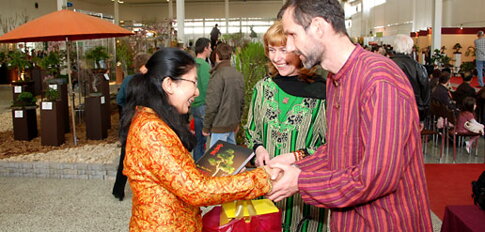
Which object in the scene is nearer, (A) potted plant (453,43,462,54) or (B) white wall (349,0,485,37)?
(A) potted plant (453,43,462,54)

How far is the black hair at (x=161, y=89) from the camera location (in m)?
1.66

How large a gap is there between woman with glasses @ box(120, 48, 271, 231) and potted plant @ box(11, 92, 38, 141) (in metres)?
6.01

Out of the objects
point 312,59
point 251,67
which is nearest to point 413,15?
point 251,67

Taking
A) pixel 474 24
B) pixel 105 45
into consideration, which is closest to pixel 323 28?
pixel 105 45

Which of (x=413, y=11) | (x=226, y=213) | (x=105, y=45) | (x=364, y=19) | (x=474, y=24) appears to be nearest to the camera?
(x=226, y=213)

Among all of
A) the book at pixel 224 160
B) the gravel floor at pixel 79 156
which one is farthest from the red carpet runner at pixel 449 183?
the gravel floor at pixel 79 156

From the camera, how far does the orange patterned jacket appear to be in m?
1.53

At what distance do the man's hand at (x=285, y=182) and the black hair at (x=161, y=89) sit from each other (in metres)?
0.37

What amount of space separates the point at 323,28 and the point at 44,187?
4.64 metres

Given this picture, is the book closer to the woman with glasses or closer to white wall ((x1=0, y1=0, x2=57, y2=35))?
Answer: the woman with glasses

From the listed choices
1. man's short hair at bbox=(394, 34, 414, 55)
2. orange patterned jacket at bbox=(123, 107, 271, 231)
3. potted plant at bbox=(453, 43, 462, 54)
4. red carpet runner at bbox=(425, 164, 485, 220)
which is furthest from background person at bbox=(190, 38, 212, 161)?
potted plant at bbox=(453, 43, 462, 54)

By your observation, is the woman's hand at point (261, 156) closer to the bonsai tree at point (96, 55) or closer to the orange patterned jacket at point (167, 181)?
the orange patterned jacket at point (167, 181)

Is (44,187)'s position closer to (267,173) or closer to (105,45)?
(267,173)

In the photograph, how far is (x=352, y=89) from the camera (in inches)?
55.9
